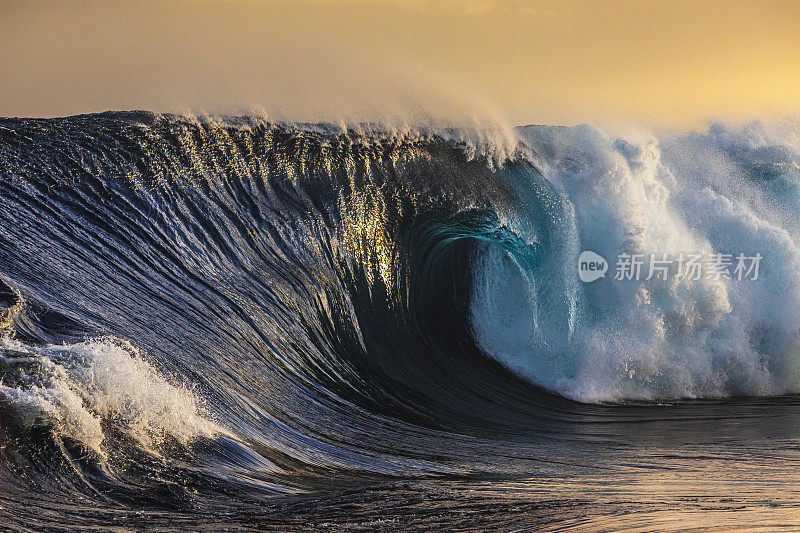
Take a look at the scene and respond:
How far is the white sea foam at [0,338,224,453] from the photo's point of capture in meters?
3.71

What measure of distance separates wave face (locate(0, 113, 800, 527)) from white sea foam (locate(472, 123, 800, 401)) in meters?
0.02

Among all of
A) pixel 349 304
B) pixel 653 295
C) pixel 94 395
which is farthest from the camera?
pixel 653 295

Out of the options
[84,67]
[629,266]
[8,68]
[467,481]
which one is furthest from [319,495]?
[8,68]

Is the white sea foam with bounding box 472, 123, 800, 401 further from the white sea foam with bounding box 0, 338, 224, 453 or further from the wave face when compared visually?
the white sea foam with bounding box 0, 338, 224, 453

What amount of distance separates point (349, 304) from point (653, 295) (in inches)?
124

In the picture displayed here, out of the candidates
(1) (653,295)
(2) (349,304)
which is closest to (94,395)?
(2) (349,304)

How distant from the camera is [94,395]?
12.8 feet

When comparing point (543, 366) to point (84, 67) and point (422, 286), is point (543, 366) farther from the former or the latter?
point (84, 67)

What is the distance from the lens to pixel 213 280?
601 cm

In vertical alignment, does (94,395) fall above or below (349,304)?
below

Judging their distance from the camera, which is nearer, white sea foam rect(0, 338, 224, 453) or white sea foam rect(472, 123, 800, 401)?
white sea foam rect(0, 338, 224, 453)

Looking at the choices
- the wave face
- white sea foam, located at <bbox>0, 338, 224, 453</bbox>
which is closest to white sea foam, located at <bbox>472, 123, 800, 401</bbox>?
the wave face

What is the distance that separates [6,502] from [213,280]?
2.93 metres

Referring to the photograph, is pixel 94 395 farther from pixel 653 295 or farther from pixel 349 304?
pixel 653 295
